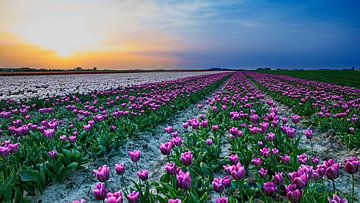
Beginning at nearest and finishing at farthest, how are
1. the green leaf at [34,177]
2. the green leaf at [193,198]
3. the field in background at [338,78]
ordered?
the green leaf at [193,198], the green leaf at [34,177], the field in background at [338,78]

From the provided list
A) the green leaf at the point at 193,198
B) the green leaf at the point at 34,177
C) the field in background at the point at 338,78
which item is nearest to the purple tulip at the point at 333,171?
the green leaf at the point at 193,198

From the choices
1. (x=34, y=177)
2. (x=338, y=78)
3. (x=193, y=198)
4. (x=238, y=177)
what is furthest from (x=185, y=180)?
(x=338, y=78)

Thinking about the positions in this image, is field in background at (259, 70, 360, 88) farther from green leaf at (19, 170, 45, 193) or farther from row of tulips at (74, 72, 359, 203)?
green leaf at (19, 170, 45, 193)

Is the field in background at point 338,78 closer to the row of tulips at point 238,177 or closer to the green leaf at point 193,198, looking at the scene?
the row of tulips at point 238,177

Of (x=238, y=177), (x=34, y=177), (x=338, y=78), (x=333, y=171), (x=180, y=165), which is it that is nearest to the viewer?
(x=333, y=171)

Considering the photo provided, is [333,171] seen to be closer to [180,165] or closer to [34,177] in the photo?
[180,165]

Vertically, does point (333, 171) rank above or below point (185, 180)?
above

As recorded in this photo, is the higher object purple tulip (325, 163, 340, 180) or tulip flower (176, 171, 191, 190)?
purple tulip (325, 163, 340, 180)

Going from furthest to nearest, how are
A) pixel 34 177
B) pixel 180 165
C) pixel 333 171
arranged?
pixel 180 165 → pixel 34 177 → pixel 333 171

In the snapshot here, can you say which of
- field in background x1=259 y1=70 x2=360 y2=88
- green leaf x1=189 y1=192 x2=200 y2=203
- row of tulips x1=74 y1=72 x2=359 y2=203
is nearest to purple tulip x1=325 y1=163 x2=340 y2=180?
row of tulips x1=74 y1=72 x2=359 y2=203

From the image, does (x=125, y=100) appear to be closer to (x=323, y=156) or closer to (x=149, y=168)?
(x=149, y=168)

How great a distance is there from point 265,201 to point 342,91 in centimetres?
1470

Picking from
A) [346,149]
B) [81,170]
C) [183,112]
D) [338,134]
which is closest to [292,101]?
[183,112]

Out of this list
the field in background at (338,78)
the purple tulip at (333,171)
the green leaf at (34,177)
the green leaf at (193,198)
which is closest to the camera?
the purple tulip at (333,171)
